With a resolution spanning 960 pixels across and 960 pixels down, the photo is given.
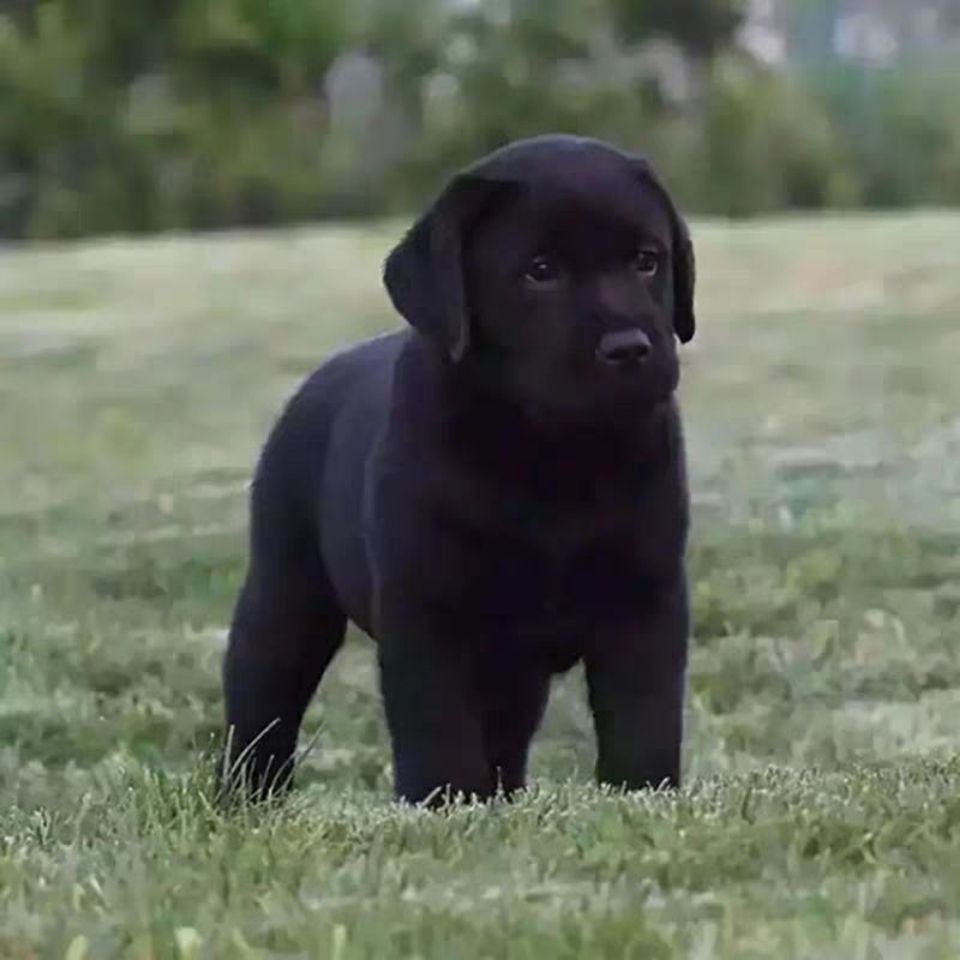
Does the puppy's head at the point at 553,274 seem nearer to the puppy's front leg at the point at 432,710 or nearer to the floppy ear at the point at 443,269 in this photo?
the floppy ear at the point at 443,269

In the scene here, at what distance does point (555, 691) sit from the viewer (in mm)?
5844

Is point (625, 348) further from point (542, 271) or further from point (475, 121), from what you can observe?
point (475, 121)

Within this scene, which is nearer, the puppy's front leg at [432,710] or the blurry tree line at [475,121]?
the puppy's front leg at [432,710]

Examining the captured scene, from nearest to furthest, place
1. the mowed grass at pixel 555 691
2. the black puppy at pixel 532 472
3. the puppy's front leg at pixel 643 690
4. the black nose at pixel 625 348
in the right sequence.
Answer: the mowed grass at pixel 555 691 → the black nose at pixel 625 348 → the black puppy at pixel 532 472 → the puppy's front leg at pixel 643 690

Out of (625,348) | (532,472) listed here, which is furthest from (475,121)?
(625,348)

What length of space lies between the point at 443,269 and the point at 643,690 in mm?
739

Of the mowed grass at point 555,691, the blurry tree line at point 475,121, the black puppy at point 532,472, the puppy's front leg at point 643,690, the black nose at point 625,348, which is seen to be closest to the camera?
the mowed grass at point 555,691

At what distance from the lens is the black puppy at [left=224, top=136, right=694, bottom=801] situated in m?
3.92

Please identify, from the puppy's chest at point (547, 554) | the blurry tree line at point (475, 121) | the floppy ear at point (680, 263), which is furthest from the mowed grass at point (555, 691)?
the blurry tree line at point (475, 121)

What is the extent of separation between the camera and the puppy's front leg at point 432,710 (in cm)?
400

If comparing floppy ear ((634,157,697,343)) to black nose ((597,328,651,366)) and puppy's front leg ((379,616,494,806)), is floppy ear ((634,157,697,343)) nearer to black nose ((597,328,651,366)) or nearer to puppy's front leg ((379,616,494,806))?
black nose ((597,328,651,366))

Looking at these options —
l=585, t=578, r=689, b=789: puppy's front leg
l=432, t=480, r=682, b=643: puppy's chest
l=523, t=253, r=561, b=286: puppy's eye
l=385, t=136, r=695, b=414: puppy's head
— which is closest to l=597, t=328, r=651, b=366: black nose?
l=385, t=136, r=695, b=414: puppy's head

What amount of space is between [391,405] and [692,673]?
6.60ft

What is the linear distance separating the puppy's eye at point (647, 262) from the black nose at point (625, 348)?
0.55ft
